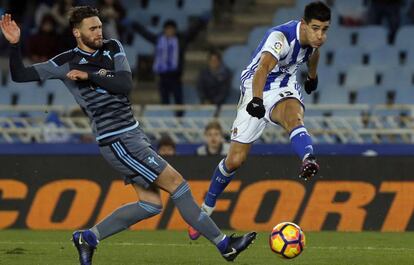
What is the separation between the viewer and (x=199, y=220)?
10555 millimetres

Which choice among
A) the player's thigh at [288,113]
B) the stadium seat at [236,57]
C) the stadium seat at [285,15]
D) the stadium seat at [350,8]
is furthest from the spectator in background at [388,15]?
the player's thigh at [288,113]

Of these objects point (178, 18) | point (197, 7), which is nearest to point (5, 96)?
point (178, 18)

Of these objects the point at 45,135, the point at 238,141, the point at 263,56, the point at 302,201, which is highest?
the point at 263,56

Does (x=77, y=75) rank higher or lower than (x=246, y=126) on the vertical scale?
higher

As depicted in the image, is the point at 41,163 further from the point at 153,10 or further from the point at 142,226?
the point at 153,10

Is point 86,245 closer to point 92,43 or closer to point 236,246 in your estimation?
point 236,246

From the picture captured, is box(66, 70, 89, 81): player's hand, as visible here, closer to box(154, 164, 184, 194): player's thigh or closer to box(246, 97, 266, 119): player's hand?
box(154, 164, 184, 194): player's thigh

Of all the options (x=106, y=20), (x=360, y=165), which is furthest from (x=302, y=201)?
(x=106, y=20)

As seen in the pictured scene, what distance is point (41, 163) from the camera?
16.1m

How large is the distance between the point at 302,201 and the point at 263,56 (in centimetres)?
401

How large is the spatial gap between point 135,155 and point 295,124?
2.09 m

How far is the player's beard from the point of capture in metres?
10.5

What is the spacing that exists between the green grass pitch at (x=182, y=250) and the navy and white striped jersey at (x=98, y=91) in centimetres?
151

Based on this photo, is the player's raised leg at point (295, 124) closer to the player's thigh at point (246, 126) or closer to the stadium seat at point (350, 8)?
the player's thigh at point (246, 126)
